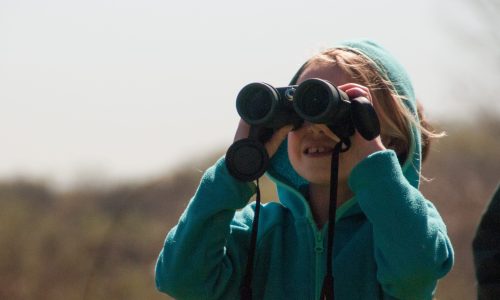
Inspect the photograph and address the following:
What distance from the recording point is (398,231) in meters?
2.42

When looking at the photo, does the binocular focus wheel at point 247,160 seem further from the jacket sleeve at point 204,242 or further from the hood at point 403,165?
the hood at point 403,165

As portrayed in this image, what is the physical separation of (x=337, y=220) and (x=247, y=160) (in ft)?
1.11

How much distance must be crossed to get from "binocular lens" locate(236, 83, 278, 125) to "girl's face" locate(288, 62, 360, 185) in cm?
14

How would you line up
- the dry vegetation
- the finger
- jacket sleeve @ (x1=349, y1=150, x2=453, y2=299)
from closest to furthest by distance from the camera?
jacket sleeve @ (x1=349, y1=150, x2=453, y2=299)
the finger
the dry vegetation

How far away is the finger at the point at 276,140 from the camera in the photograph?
8.64 feet

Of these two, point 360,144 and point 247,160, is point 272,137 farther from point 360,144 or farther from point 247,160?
point 360,144

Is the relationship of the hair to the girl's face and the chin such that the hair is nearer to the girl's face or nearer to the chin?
the girl's face

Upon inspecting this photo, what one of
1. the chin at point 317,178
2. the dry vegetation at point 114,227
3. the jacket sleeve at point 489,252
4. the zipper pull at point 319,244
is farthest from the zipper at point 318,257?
the dry vegetation at point 114,227

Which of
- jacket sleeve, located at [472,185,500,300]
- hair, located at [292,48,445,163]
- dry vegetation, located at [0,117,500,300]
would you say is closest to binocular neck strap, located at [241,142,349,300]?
hair, located at [292,48,445,163]

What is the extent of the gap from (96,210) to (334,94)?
6.92 m

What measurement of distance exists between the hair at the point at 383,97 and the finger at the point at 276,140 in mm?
245

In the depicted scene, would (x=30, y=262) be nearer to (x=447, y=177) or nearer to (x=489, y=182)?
(x=447, y=177)

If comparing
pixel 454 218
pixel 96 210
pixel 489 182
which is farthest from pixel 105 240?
pixel 489 182

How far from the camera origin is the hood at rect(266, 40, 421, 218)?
274 cm
